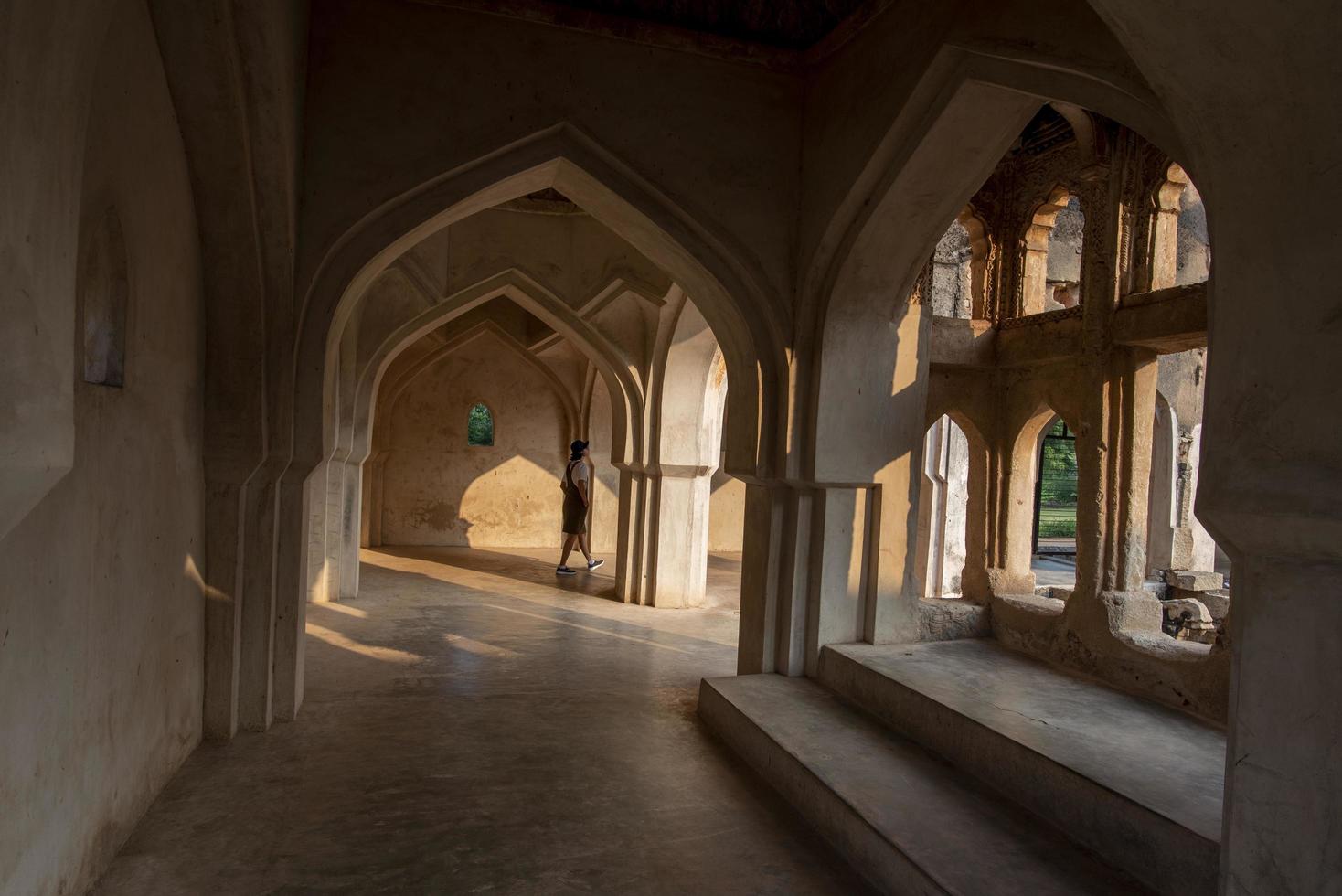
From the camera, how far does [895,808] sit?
145 inches

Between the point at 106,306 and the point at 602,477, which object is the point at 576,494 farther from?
the point at 106,306

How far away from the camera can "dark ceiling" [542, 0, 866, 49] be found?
5.09 m

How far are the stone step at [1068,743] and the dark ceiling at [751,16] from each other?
3.55 metres

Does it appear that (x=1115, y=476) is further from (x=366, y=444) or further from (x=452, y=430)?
(x=452, y=430)

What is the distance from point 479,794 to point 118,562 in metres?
1.86

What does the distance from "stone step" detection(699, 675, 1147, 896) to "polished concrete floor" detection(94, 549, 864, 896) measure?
0.14 meters

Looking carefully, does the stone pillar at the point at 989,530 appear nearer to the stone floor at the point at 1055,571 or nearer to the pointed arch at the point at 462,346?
the stone floor at the point at 1055,571

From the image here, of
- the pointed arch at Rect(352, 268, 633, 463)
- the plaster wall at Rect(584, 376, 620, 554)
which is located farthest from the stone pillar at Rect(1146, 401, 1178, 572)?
the plaster wall at Rect(584, 376, 620, 554)

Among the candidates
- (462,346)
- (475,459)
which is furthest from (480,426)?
(462,346)

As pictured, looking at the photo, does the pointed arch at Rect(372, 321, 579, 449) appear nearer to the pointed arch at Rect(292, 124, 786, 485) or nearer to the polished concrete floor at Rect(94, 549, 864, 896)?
the polished concrete floor at Rect(94, 549, 864, 896)

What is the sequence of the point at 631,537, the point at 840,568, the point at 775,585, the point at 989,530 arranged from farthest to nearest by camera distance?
the point at 631,537 < the point at 989,530 < the point at 775,585 < the point at 840,568

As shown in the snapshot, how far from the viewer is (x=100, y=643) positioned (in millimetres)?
3289

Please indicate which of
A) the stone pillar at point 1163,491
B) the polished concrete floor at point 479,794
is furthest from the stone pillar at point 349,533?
the stone pillar at point 1163,491

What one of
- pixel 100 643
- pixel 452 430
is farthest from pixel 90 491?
pixel 452 430
